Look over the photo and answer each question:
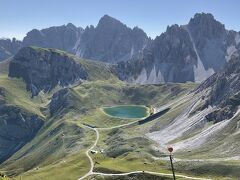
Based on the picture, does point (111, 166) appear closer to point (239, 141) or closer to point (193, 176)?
point (193, 176)

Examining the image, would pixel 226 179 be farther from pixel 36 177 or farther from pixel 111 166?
pixel 36 177

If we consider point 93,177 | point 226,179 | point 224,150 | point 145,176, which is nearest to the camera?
point 226,179

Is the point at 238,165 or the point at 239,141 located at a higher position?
the point at 239,141

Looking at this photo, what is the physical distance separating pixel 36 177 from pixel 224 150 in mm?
88233

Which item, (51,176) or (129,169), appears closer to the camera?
(129,169)

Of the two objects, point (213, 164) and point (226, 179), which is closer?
point (226, 179)

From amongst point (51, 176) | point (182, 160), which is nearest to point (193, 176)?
point (182, 160)

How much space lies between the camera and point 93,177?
588ft

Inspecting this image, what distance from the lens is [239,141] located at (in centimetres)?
19288

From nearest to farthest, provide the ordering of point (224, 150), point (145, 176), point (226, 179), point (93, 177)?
point (226, 179) → point (145, 176) → point (93, 177) → point (224, 150)

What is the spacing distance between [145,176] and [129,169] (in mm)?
14682

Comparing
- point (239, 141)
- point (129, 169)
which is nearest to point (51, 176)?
point (129, 169)

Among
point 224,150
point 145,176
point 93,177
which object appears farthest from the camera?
point 224,150

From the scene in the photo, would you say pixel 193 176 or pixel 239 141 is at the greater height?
pixel 239 141
